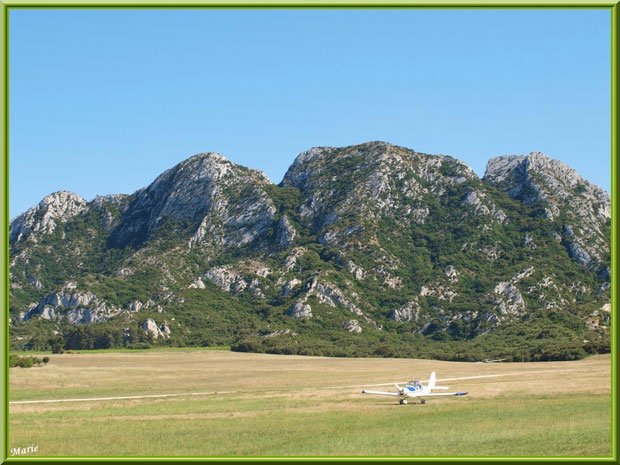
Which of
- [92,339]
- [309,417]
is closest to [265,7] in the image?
[309,417]

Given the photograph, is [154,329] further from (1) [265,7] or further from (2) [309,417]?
(1) [265,7]

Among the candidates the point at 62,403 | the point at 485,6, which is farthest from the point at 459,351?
the point at 485,6

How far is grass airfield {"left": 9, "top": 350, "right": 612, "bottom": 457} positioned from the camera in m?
36.8

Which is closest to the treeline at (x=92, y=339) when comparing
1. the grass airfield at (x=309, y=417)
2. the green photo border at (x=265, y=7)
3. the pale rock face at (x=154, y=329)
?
the pale rock face at (x=154, y=329)

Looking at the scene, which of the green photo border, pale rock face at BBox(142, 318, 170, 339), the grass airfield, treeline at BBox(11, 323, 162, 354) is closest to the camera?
the green photo border

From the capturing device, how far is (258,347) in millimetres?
171500

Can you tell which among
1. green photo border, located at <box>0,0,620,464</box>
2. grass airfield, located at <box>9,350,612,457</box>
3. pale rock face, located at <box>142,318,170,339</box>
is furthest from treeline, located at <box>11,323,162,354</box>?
green photo border, located at <box>0,0,620,464</box>

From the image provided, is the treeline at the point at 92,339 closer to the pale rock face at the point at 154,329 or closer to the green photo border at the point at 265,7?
the pale rock face at the point at 154,329

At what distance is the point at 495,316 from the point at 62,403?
151 m

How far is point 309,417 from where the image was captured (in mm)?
49312

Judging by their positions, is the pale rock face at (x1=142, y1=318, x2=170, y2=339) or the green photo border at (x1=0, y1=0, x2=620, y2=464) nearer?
the green photo border at (x1=0, y1=0, x2=620, y2=464)

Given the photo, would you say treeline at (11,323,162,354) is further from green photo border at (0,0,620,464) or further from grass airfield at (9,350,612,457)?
green photo border at (0,0,620,464)

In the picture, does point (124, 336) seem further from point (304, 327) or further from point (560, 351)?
point (560, 351)

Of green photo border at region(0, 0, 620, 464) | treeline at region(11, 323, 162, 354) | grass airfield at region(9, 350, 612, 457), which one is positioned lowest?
treeline at region(11, 323, 162, 354)
